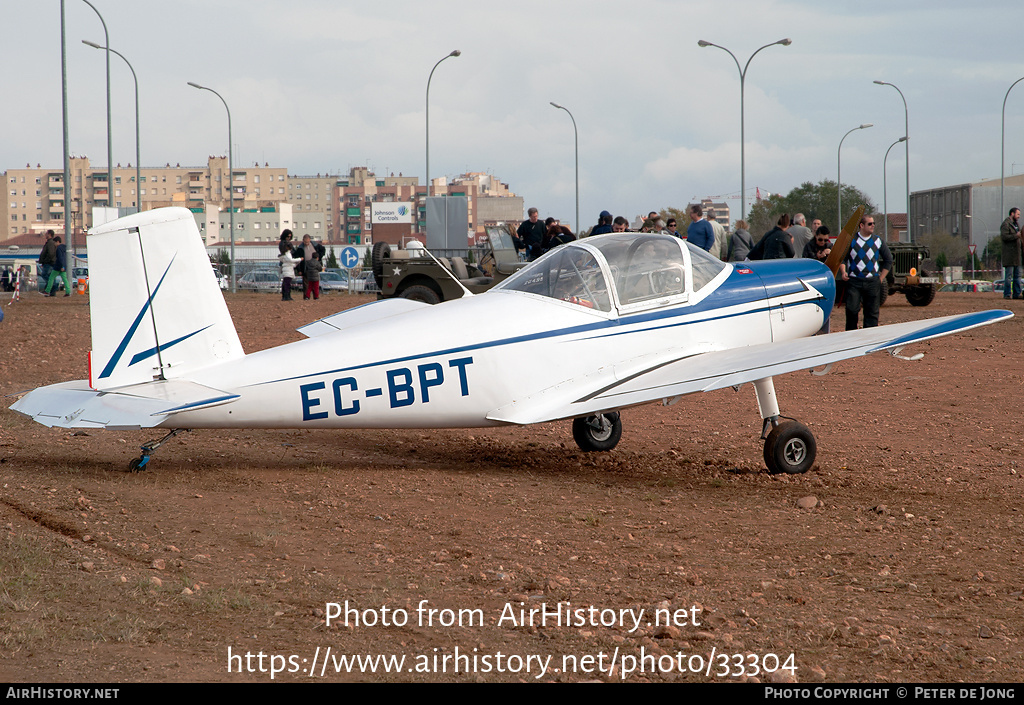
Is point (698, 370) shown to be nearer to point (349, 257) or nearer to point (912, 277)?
point (912, 277)

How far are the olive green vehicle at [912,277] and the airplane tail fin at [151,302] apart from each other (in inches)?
839

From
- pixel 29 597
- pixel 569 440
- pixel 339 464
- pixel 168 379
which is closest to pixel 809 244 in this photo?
pixel 569 440

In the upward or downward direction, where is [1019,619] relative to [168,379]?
downward

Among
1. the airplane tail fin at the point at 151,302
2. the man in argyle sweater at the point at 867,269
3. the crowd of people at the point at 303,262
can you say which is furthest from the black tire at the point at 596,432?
the crowd of people at the point at 303,262

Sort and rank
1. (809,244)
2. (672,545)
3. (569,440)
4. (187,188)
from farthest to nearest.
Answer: (187,188) < (809,244) < (569,440) < (672,545)

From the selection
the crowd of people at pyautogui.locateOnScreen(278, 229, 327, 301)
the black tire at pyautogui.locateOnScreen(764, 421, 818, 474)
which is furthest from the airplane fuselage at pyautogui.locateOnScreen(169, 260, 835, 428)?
the crowd of people at pyautogui.locateOnScreen(278, 229, 327, 301)

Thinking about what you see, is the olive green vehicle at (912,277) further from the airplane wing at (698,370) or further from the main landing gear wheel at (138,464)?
the main landing gear wheel at (138,464)

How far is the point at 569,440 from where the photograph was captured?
9.77m

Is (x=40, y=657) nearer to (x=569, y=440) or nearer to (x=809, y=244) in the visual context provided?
(x=569, y=440)

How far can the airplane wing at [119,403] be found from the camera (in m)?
6.55

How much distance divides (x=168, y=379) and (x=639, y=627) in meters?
4.35

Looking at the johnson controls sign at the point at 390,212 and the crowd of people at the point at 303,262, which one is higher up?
the johnson controls sign at the point at 390,212

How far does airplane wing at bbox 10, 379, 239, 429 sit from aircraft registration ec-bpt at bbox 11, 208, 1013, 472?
0.01 m

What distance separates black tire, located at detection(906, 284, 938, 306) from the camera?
981 inches
